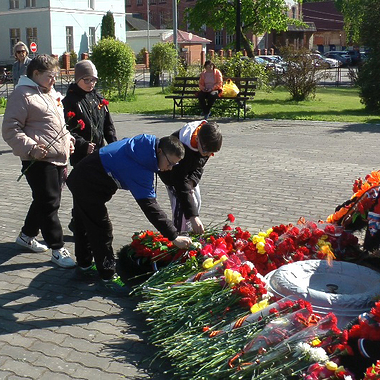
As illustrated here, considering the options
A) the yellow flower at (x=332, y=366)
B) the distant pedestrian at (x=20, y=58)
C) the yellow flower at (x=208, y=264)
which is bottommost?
the yellow flower at (x=332, y=366)

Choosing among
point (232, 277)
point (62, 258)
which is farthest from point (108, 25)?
point (232, 277)

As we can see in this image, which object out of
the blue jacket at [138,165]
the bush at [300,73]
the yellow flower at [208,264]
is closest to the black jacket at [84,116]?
the blue jacket at [138,165]

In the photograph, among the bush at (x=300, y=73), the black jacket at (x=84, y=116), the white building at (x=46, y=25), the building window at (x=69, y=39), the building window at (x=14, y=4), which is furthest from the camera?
the building window at (x=69, y=39)

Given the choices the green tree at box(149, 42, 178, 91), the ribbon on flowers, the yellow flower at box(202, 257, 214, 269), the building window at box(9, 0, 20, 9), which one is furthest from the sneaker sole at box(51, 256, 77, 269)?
the building window at box(9, 0, 20, 9)

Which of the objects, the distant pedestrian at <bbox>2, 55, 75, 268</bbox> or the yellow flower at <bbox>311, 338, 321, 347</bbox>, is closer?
the yellow flower at <bbox>311, 338, 321, 347</bbox>

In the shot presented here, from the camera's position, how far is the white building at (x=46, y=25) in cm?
4709

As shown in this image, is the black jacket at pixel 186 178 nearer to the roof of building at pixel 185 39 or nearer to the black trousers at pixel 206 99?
the black trousers at pixel 206 99

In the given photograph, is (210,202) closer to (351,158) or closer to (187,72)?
(351,158)

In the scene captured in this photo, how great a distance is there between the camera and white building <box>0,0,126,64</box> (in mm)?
47094

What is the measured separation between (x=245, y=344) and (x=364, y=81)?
689 inches

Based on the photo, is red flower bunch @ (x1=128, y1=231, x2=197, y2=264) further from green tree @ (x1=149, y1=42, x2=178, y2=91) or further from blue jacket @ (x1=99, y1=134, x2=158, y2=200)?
green tree @ (x1=149, y1=42, x2=178, y2=91)

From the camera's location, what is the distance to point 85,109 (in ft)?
19.0

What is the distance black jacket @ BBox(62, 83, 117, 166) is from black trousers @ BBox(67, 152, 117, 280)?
939mm

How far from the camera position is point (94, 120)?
5.93 m
